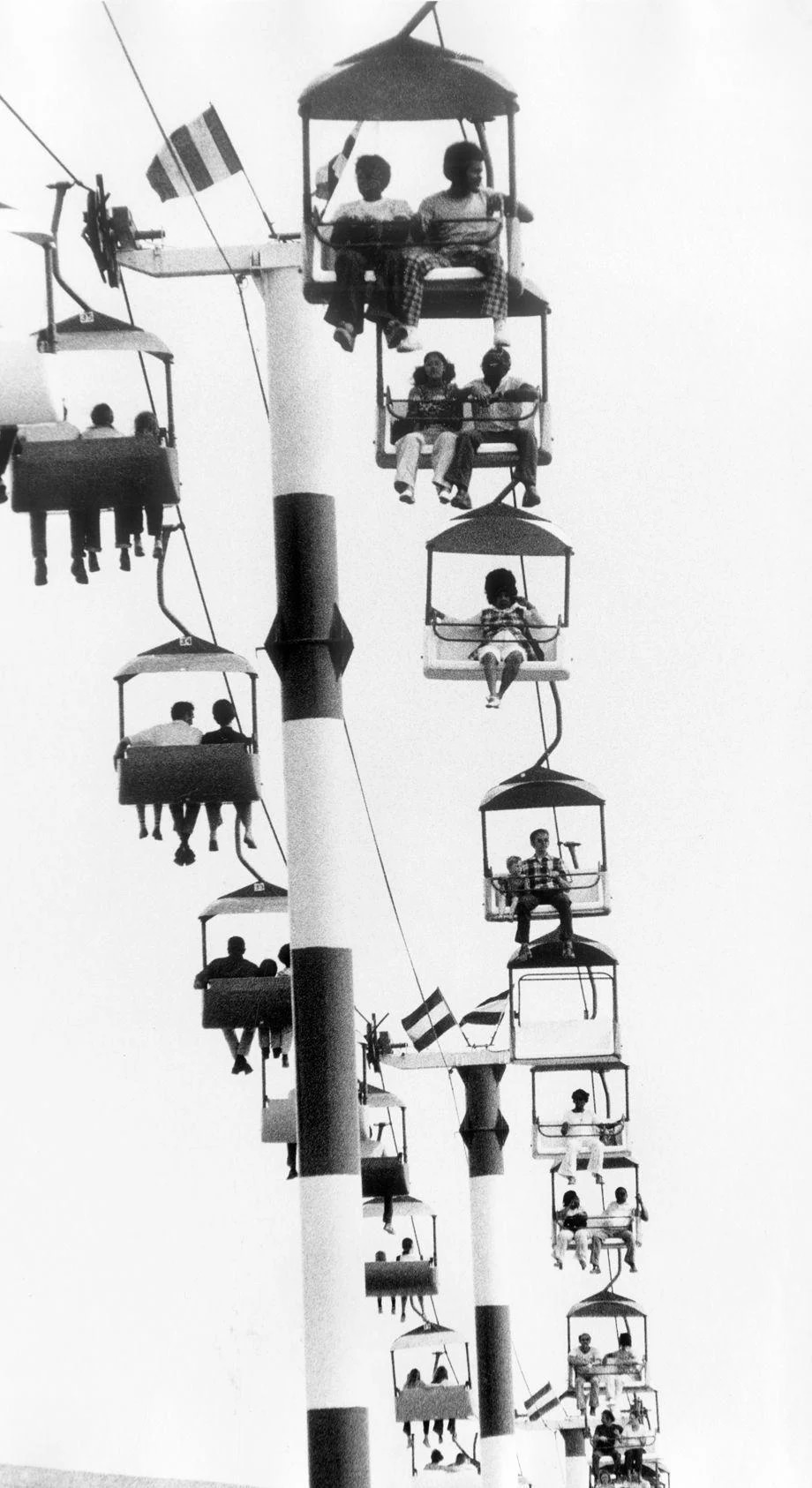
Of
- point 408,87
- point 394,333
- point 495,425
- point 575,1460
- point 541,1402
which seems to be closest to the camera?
point 408,87

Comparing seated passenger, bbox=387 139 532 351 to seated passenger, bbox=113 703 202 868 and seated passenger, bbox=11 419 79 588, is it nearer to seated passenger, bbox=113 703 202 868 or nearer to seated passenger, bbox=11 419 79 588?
seated passenger, bbox=11 419 79 588

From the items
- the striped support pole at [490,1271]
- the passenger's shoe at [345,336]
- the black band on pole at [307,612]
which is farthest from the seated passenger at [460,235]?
the striped support pole at [490,1271]

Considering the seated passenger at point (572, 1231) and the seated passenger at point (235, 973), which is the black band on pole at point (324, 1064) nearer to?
the seated passenger at point (235, 973)

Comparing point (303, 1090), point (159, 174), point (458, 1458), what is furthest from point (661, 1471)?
point (159, 174)

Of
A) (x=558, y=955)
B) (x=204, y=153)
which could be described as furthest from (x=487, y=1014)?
(x=204, y=153)

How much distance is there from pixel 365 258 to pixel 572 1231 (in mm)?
18213

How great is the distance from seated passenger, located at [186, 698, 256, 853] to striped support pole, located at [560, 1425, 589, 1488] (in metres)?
26.7

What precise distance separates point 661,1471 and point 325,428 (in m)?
24.4

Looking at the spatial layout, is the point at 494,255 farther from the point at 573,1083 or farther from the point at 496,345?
the point at 573,1083

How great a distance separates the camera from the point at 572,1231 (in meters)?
30.5

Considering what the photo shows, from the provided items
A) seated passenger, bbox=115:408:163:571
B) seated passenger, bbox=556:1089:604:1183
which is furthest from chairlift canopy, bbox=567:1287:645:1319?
seated passenger, bbox=115:408:163:571

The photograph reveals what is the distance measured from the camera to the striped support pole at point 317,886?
16578 mm

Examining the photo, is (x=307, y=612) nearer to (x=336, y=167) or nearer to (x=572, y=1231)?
(x=336, y=167)

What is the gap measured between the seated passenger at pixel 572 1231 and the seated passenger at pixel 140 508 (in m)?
16.2
